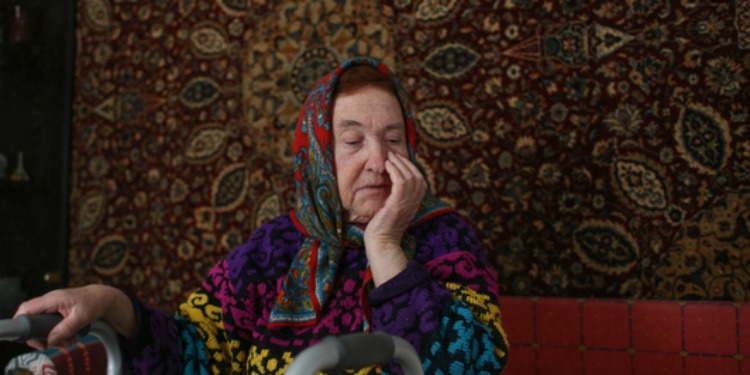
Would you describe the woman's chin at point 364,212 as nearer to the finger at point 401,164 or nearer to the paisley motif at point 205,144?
the finger at point 401,164

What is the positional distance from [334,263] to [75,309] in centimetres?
50

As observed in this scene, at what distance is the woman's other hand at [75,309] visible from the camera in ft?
3.08

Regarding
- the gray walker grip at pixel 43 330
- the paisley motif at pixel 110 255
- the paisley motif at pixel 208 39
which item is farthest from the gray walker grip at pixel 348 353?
the paisley motif at pixel 110 255

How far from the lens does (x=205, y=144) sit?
2.48m

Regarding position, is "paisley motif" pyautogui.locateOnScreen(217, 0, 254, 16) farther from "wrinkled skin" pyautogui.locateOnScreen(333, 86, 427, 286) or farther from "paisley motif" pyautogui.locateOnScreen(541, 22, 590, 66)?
"wrinkled skin" pyautogui.locateOnScreen(333, 86, 427, 286)

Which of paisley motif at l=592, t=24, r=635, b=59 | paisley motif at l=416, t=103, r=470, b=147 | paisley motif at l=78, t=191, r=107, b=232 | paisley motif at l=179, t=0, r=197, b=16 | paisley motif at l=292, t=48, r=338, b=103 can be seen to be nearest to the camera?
paisley motif at l=592, t=24, r=635, b=59

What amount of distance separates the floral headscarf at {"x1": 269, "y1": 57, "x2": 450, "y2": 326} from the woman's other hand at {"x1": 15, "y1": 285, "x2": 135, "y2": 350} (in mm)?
302

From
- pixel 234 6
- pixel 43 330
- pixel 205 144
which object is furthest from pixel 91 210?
pixel 43 330

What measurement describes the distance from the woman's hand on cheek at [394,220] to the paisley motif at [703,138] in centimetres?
96

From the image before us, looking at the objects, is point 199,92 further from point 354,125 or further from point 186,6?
point 354,125

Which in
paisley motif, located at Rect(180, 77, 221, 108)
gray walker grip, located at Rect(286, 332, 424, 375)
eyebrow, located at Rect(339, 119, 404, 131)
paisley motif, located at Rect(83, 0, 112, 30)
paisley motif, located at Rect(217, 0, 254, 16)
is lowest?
gray walker grip, located at Rect(286, 332, 424, 375)

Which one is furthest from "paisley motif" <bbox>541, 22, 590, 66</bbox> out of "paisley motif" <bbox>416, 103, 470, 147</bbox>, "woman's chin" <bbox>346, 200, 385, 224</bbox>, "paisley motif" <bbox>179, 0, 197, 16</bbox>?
"paisley motif" <bbox>179, 0, 197, 16</bbox>

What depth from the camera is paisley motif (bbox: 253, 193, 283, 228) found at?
232 centimetres

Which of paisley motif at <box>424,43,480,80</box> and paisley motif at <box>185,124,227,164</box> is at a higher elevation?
paisley motif at <box>424,43,480,80</box>
